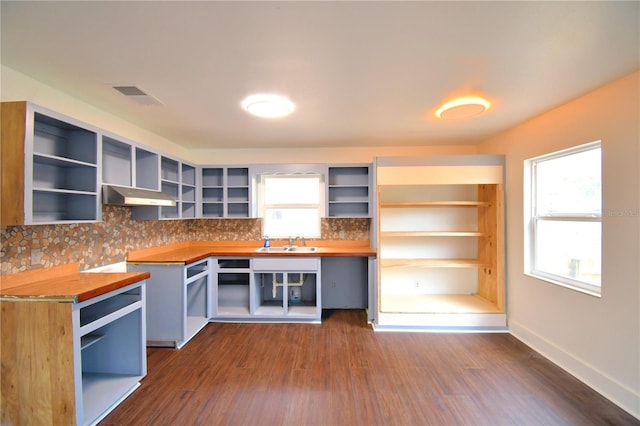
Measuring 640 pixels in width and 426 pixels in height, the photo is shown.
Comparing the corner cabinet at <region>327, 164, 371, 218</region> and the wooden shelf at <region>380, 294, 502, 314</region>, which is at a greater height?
the corner cabinet at <region>327, 164, 371, 218</region>

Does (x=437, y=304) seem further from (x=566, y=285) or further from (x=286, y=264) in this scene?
(x=286, y=264)

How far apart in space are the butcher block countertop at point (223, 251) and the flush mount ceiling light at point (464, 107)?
1.74 m

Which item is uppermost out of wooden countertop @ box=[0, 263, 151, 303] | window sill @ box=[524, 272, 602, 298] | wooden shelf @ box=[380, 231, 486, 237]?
wooden shelf @ box=[380, 231, 486, 237]

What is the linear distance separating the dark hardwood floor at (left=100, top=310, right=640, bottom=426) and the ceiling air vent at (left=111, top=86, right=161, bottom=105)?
2460mm

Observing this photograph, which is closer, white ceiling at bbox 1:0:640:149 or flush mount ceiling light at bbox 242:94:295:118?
white ceiling at bbox 1:0:640:149

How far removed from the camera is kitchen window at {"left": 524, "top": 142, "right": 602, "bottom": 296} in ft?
6.79

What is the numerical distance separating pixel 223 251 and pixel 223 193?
90 cm

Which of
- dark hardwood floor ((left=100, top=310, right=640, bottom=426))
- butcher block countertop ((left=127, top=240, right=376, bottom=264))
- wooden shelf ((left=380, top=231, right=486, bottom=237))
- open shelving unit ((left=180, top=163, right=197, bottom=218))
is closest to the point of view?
dark hardwood floor ((left=100, top=310, right=640, bottom=426))

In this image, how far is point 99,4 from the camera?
3.81 feet

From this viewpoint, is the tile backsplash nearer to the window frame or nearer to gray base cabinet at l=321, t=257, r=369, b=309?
the window frame

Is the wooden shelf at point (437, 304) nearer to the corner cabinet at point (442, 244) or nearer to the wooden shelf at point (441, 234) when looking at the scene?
the corner cabinet at point (442, 244)

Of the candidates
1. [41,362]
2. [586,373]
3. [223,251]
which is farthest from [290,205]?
[586,373]

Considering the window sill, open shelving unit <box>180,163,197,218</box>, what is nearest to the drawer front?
open shelving unit <box>180,163,197,218</box>

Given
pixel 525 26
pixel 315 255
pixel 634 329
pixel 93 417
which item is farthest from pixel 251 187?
pixel 634 329
